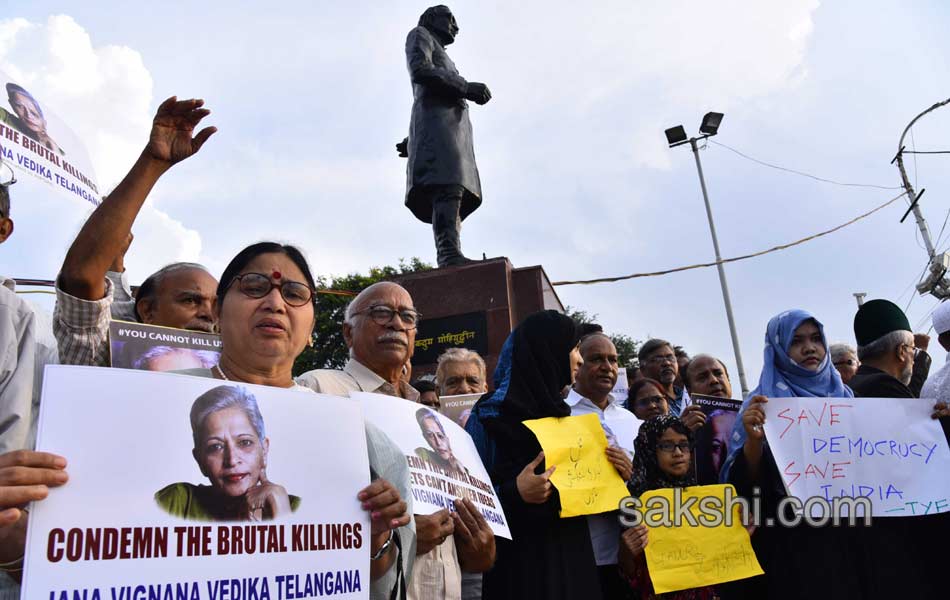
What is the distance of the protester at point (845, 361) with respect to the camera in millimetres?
5043

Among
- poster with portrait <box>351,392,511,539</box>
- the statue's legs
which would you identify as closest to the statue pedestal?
the statue's legs

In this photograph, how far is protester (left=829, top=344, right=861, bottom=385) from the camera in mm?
5043

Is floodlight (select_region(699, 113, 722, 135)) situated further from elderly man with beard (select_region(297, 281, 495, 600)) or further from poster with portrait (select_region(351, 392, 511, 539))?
poster with portrait (select_region(351, 392, 511, 539))

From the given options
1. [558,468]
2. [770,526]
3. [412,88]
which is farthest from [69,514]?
[412,88]

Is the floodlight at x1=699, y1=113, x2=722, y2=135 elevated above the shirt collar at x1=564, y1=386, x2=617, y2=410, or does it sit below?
above

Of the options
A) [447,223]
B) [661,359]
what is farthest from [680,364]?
[447,223]

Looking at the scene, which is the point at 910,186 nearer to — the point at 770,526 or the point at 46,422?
the point at 770,526

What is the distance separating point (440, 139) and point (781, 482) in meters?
5.40

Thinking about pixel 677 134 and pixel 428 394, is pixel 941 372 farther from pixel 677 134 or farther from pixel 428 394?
pixel 677 134

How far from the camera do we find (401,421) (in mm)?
2197

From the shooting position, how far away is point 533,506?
2.80 metres

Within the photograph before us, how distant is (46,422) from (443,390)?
3.08m

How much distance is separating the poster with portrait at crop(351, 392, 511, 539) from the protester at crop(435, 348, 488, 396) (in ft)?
5.85

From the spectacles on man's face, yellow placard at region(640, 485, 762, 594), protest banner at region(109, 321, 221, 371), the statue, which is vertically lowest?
yellow placard at region(640, 485, 762, 594)
